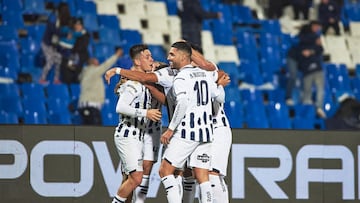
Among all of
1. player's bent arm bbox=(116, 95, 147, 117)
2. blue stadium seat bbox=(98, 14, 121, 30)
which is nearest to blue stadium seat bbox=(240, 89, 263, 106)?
blue stadium seat bbox=(98, 14, 121, 30)

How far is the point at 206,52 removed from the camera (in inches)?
499

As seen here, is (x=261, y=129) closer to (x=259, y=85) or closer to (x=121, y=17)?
(x=259, y=85)

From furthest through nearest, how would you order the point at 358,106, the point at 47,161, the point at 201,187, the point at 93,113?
the point at 358,106, the point at 93,113, the point at 47,161, the point at 201,187

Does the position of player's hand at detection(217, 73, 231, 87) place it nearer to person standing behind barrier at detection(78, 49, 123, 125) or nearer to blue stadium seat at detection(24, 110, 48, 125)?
person standing behind barrier at detection(78, 49, 123, 125)

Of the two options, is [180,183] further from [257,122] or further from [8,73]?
[8,73]

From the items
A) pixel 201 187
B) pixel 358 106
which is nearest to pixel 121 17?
pixel 358 106

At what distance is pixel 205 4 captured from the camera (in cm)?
1309

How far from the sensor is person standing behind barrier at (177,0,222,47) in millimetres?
12711

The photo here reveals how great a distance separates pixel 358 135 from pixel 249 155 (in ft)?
4.94

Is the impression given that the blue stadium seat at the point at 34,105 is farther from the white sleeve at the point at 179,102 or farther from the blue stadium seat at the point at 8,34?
the white sleeve at the point at 179,102

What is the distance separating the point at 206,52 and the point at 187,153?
4556mm

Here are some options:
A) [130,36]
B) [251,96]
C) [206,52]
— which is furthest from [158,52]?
[251,96]

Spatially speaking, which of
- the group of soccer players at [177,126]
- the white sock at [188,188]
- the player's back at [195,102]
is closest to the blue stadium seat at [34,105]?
the group of soccer players at [177,126]

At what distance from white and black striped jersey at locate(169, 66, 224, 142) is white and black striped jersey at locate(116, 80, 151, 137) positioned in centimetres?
67
